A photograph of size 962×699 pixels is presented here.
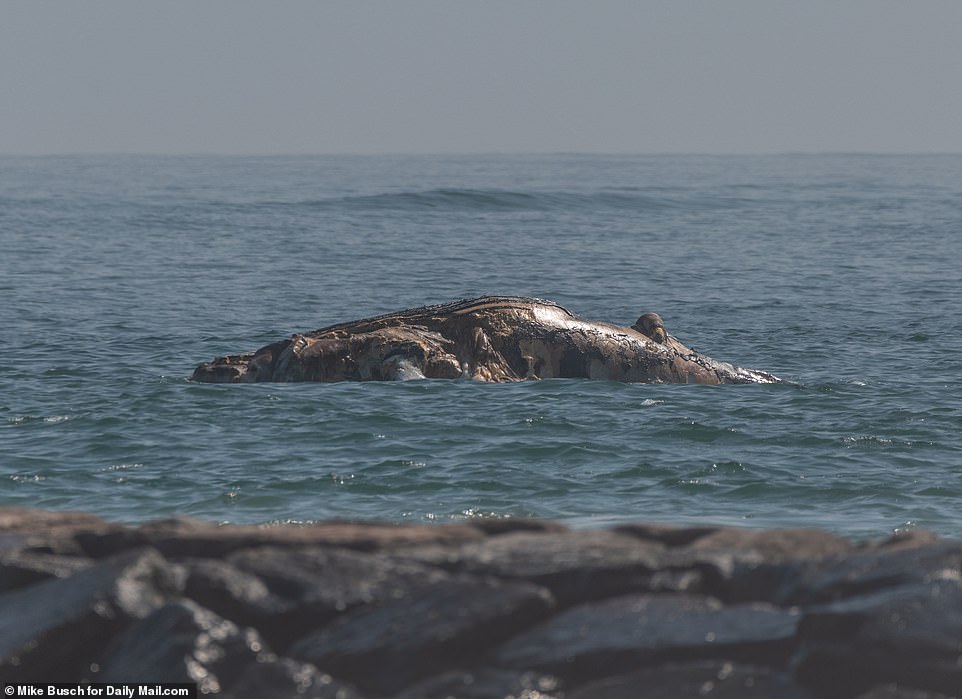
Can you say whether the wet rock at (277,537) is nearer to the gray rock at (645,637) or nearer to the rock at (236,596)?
the rock at (236,596)

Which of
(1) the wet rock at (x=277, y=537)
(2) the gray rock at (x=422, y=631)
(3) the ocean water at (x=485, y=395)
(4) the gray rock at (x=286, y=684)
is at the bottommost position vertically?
(3) the ocean water at (x=485, y=395)

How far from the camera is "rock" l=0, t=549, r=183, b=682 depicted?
6898 mm

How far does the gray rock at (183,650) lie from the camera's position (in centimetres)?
675

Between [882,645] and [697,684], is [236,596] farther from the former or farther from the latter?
[882,645]

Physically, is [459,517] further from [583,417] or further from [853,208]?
[853,208]

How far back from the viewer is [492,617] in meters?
6.97

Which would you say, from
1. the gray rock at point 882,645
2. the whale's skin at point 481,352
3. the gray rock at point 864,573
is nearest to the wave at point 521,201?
the whale's skin at point 481,352

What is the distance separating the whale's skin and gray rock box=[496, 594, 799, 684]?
13.9 metres

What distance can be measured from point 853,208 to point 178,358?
61.4m

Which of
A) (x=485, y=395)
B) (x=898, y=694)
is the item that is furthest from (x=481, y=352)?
(x=898, y=694)

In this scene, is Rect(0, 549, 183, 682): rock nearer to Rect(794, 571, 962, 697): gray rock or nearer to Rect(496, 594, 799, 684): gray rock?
Rect(496, 594, 799, 684): gray rock

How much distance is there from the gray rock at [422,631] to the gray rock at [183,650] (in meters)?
0.30

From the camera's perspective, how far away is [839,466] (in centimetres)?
1617

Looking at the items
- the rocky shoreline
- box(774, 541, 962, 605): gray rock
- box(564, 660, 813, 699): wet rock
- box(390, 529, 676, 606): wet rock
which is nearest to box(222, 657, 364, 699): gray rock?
the rocky shoreline
